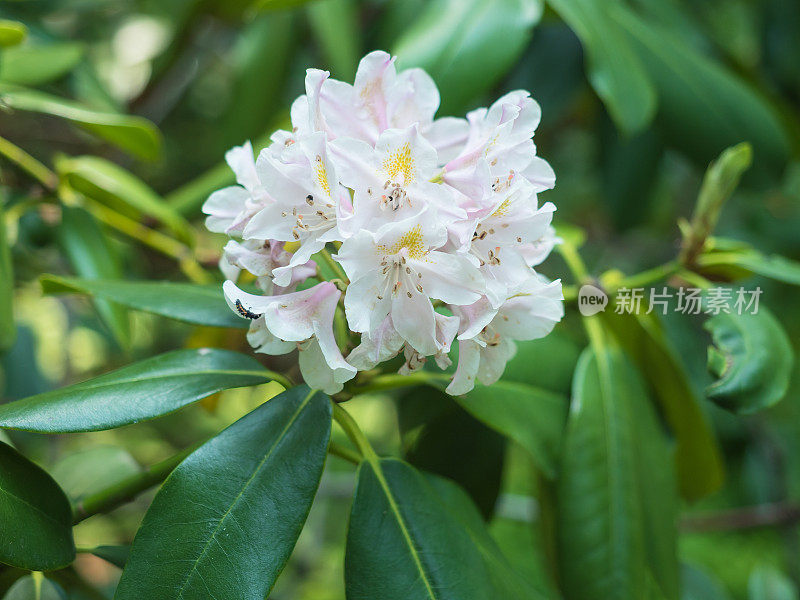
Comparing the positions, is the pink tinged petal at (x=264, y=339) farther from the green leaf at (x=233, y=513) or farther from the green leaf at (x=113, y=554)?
the green leaf at (x=113, y=554)

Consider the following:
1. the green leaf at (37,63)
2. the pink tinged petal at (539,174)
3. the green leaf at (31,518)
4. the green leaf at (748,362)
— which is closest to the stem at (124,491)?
the green leaf at (31,518)

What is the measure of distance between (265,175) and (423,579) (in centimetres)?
37

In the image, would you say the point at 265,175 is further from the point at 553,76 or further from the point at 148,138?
the point at 553,76

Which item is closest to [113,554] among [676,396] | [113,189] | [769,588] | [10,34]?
[113,189]

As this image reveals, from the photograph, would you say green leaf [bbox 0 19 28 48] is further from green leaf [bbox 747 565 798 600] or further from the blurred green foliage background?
green leaf [bbox 747 565 798 600]

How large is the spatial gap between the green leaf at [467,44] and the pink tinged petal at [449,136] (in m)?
0.28

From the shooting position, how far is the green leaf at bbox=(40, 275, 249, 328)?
0.68 meters

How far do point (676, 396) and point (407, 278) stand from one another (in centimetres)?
57

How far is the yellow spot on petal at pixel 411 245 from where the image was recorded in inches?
20.4

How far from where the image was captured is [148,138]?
94cm

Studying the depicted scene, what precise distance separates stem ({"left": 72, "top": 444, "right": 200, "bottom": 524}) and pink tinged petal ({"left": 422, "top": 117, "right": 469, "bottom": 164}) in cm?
36

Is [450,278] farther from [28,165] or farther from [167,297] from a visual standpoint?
[28,165]

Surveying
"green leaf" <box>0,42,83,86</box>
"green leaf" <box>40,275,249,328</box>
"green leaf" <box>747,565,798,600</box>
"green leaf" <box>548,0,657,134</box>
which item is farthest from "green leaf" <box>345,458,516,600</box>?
"green leaf" <box>747,565,798,600</box>

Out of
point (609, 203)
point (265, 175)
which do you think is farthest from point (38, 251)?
point (609, 203)
